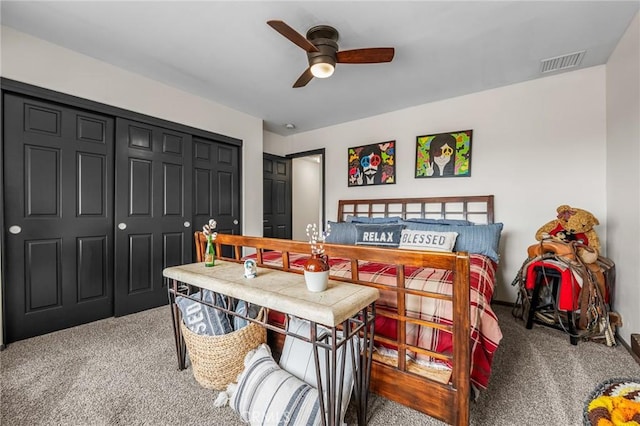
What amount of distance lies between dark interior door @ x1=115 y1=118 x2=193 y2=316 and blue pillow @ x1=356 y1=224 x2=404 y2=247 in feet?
6.95

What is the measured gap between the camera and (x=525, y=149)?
300cm

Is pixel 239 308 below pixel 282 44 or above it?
below

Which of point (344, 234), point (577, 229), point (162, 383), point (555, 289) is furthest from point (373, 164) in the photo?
point (162, 383)

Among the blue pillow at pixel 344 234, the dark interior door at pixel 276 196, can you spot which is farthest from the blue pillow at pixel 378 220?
the dark interior door at pixel 276 196

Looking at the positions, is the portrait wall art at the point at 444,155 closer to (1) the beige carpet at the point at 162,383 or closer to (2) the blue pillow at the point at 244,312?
(1) the beige carpet at the point at 162,383

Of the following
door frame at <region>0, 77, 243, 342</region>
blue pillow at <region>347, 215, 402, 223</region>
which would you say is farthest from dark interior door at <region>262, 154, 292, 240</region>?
door frame at <region>0, 77, 243, 342</region>

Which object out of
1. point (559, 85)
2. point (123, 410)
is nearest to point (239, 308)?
point (123, 410)

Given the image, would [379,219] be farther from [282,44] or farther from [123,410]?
[123,410]

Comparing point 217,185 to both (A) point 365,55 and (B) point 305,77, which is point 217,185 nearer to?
(B) point 305,77

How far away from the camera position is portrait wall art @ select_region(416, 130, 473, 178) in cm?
331

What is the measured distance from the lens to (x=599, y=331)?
7.19 feet

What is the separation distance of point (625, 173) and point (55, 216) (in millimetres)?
4901

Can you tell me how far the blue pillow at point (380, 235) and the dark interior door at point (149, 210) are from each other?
212 cm

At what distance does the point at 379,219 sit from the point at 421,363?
2233 millimetres
